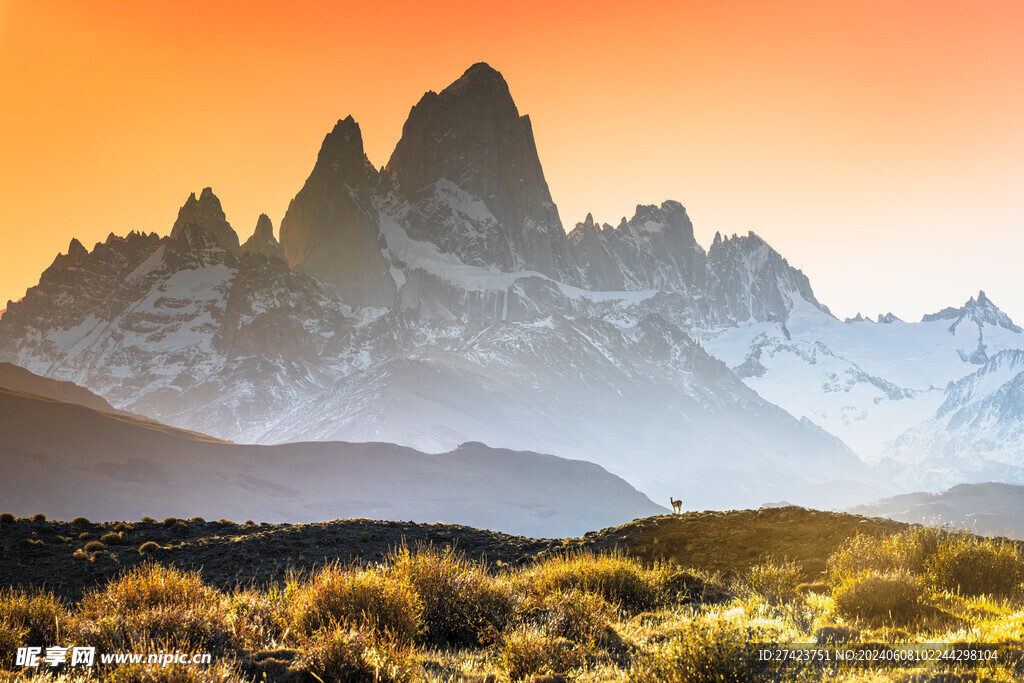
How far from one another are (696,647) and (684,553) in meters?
17.7

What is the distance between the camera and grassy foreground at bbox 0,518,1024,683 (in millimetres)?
9602

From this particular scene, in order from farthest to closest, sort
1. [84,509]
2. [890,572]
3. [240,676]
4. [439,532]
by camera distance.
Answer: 1. [84,509]
2. [439,532]
3. [890,572]
4. [240,676]

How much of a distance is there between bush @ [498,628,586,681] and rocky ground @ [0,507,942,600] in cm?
1213

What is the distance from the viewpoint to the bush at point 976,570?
1470 cm

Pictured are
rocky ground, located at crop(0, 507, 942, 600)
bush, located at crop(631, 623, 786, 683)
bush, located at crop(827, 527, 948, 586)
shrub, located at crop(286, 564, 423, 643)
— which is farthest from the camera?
rocky ground, located at crop(0, 507, 942, 600)

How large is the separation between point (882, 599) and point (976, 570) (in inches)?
144

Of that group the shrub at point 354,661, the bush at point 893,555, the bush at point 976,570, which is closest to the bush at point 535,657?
the shrub at point 354,661

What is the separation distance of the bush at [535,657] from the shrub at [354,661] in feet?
4.58

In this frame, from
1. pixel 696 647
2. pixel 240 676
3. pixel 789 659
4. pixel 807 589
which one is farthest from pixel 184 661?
pixel 807 589

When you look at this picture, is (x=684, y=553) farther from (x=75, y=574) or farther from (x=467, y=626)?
(x=75, y=574)

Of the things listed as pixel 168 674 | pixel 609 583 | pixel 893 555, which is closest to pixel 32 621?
pixel 168 674

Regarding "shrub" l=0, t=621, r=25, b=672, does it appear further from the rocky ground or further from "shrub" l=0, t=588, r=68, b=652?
the rocky ground

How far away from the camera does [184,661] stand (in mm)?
9602

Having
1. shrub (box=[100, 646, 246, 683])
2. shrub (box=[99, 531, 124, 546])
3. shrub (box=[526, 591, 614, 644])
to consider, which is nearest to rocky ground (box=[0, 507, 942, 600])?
shrub (box=[99, 531, 124, 546])
